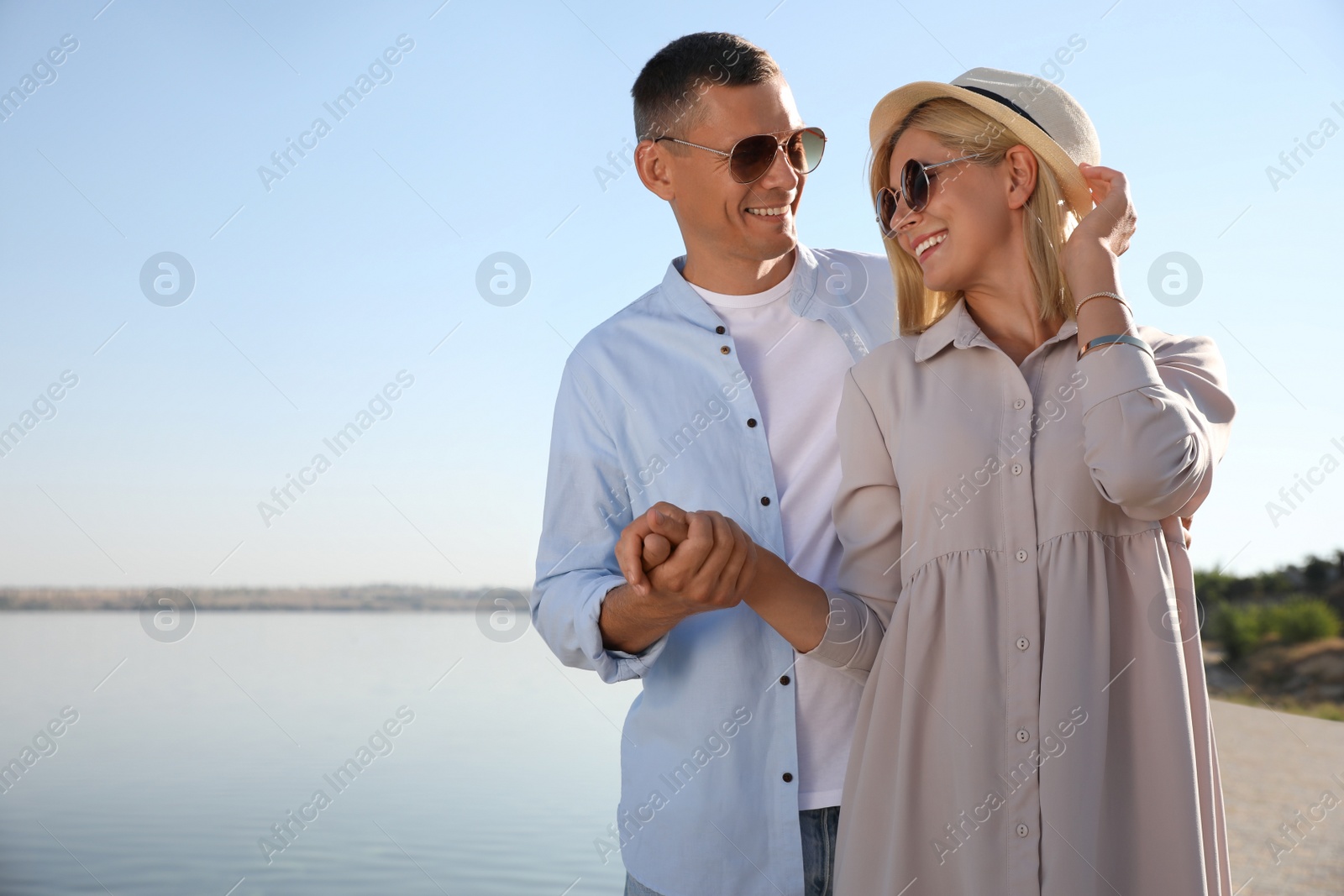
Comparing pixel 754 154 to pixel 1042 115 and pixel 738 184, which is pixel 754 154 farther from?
pixel 1042 115

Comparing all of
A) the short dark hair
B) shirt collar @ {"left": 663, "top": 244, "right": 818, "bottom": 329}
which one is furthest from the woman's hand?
the short dark hair

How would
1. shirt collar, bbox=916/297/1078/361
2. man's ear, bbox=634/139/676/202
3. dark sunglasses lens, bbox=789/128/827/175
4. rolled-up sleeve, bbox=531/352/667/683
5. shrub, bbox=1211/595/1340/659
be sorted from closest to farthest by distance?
shirt collar, bbox=916/297/1078/361 < rolled-up sleeve, bbox=531/352/667/683 < dark sunglasses lens, bbox=789/128/827/175 < man's ear, bbox=634/139/676/202 < shrub, bbox=1211/595/1340/659

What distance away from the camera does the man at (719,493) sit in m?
2.17

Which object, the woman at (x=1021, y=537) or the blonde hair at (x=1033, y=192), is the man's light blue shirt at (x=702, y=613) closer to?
the woman at (x=1021, y=537)

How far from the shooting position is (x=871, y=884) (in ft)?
5.88

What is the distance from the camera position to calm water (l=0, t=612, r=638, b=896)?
9297mm

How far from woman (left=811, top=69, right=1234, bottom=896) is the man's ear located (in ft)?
2.83

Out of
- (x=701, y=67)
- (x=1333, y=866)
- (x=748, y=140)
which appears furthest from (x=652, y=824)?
(x=1333, y=866)

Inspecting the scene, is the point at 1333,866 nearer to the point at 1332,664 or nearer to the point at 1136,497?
the point at 1332,664

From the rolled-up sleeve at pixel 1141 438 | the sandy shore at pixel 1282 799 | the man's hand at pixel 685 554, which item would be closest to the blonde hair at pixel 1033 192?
the rolled-up sleeve at pixel 1141 438

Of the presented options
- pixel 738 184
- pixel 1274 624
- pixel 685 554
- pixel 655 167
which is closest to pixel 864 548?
pixel 685 554

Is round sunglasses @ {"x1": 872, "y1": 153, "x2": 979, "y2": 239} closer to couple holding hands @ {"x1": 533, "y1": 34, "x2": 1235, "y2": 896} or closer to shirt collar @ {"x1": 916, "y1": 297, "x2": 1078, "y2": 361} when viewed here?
couple holding hands @ {"x1": 533, "y1": 34, "x2": 1235, "y2": 896}

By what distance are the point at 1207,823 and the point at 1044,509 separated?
0.56 metres

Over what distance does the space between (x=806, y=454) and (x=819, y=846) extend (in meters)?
0.87
